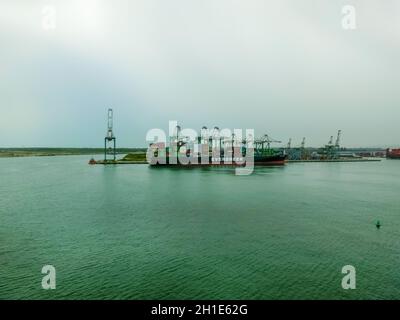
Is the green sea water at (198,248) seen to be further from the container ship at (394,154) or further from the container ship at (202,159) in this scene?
the container ship at (394,154)

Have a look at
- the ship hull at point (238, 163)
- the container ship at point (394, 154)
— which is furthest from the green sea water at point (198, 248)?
the container ship at point (394, 154)

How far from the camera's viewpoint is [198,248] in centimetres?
908

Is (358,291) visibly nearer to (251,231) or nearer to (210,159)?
(251,231)

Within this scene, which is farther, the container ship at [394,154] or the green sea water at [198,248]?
the container ship at [394,154]

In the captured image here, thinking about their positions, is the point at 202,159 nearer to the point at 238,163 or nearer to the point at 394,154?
the point at 238,163

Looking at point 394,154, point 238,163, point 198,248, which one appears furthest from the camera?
point 394,154

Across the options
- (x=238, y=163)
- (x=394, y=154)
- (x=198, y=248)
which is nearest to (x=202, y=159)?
(x=238, y=163)

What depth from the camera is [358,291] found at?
257 inches

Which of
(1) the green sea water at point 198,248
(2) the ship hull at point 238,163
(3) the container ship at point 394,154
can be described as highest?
(3) the container ship at point 394,154

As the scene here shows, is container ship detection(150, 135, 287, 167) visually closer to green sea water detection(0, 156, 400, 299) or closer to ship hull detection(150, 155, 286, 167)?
ship hull detection(150, 155, 286, 167)

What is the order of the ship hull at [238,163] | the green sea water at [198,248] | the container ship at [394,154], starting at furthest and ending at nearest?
the container ship at [394,154] → the ship hull at [238,163] → the green sea water at [198,248]

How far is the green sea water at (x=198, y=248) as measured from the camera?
6582 millimetres

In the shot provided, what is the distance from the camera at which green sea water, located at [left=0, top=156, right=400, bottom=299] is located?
6.58 meters
